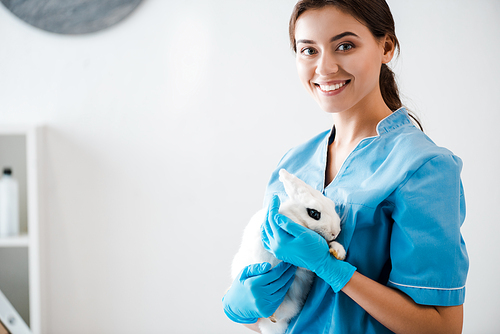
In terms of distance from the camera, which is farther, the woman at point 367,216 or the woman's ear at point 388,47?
the woman's ear at point 388,47

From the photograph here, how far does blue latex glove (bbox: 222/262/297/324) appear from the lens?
0.84m

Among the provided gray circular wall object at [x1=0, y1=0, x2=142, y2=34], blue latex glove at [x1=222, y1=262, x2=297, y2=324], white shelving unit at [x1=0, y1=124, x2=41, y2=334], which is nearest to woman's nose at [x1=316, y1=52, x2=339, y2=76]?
blue latex glove at [x1=222, y1=262, x2=297, y2=324]

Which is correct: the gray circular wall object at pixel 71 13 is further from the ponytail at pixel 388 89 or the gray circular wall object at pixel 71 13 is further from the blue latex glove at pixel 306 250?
the blue latex glove at pixel 306 250

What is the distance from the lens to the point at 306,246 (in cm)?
77

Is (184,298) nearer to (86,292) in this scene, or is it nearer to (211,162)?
(86,292)

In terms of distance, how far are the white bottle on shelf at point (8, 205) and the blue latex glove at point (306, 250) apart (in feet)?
4.68

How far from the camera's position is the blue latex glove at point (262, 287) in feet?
2.75

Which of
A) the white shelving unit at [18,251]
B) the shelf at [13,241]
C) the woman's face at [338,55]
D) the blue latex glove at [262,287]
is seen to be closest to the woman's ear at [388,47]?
the woman's face at [338,55]

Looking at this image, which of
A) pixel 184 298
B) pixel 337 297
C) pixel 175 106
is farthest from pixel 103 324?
pixel 337 297

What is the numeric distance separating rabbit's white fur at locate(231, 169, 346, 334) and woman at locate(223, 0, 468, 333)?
0.02 meters

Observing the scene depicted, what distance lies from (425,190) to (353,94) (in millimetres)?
296

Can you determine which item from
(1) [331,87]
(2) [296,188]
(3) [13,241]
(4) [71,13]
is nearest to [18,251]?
(3) [13,241]

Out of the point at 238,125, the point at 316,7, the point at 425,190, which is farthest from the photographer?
the point at 238,125

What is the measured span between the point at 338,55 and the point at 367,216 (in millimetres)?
389
